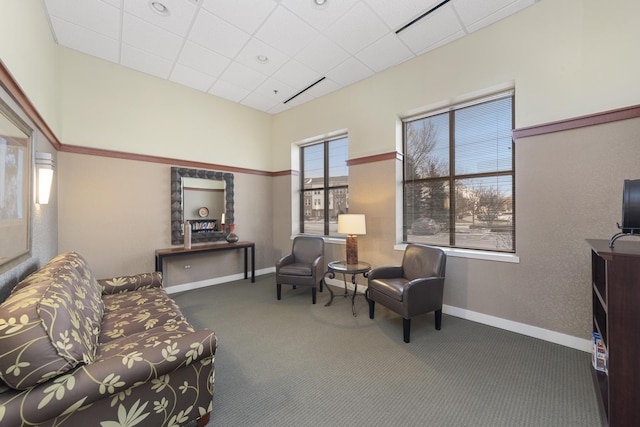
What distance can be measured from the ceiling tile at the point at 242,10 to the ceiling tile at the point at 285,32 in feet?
0.26

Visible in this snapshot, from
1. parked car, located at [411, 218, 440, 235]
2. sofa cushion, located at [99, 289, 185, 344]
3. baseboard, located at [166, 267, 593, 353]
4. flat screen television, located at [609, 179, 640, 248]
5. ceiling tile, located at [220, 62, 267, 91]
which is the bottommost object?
baseboard, located at [166, 267, 593, 353]

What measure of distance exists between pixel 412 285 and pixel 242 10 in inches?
132

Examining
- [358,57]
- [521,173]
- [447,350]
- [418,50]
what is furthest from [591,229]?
[358,57]

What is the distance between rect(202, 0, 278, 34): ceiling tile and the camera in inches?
101

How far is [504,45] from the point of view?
283cm

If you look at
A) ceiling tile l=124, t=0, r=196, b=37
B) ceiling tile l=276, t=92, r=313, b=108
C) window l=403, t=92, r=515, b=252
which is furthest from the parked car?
ceiling tile l=124, t=0, r=196, b=37

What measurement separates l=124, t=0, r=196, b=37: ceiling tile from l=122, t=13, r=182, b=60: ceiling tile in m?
0.09

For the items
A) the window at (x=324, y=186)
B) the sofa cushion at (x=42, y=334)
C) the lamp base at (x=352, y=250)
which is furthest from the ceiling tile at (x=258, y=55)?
the sofa cushion at (x=42, y=334)

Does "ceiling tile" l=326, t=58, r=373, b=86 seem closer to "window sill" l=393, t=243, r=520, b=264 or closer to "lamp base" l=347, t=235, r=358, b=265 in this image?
"lamp base" l=347, t=235, r=358, b=265

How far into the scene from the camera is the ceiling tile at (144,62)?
336cm

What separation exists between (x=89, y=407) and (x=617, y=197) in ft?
13.1

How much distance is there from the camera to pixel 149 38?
3088 mm

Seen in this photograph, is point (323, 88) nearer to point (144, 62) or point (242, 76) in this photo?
point (242, 76)

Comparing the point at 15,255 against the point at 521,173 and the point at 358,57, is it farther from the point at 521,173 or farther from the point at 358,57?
the point at 521,173
